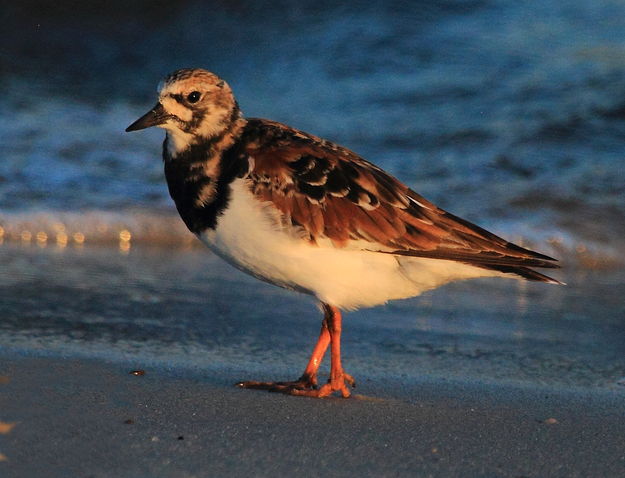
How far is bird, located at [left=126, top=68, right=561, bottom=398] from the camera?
3621mm

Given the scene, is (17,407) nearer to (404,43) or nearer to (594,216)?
(594,216)

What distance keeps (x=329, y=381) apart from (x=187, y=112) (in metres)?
1.13

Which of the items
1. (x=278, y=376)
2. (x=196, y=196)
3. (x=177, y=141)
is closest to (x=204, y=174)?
(x=196, y=196)

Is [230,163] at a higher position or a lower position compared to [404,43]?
lower

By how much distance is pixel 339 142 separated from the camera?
28.2 feet

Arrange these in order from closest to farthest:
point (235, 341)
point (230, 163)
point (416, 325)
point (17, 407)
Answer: point (17, 407) → point (230, 163) → point (235, 341) → point (416, 325)

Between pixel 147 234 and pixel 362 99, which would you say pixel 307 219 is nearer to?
pixel 147 234

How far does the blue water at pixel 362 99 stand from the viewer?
7.18 metres

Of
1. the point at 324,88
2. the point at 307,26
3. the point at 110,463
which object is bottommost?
the point at 110,463

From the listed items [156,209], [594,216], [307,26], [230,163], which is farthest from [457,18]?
[230,163]

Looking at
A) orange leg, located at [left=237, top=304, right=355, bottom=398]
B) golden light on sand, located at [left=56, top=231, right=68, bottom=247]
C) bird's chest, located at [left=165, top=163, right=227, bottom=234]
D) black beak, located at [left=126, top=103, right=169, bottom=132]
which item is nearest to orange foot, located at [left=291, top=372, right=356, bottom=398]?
orange leg, located at [left=237, top=304, right=355, bottom=398]

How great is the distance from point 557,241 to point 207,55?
4.89 meters

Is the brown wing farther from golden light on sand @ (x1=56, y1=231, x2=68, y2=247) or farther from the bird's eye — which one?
golden light on sand @ (x1=56, y1=231, x2=68, y2=247)

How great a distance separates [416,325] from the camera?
486 cm
